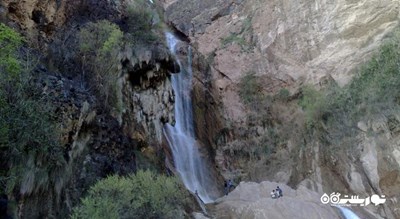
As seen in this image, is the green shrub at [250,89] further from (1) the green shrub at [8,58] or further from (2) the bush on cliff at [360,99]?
(1) the green shrub at [8,58]

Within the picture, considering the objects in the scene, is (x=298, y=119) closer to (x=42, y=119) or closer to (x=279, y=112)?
(x=279, y=112)

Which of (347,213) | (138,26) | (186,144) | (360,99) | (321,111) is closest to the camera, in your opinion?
(347,213)

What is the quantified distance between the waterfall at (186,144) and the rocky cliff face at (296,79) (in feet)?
6.01

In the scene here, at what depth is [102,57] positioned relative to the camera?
66.2ft

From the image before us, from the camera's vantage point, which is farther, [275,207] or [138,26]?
[138,26]

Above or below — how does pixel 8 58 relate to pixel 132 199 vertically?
above

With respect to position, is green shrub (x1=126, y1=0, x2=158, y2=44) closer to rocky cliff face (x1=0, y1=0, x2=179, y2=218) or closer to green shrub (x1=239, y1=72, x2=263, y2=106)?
rocky cliff face (x1=0, y1=0, x2=179, y2=218)

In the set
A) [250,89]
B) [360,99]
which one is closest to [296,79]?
[250,89]

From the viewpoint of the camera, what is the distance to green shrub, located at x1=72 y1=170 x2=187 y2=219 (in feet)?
39.2

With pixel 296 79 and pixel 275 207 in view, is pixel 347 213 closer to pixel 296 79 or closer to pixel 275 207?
pixel 275 207

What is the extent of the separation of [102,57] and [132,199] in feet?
30.8

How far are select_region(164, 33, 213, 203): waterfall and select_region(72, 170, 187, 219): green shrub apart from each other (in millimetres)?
10443

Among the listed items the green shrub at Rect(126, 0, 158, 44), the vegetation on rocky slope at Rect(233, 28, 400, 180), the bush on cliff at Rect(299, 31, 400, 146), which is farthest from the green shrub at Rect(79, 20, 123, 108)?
the bush on cliff at Rect(299, 31, 400, 146)

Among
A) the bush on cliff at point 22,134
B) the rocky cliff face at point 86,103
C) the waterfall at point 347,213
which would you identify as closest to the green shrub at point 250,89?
the rocky cliff face at point 86,103
